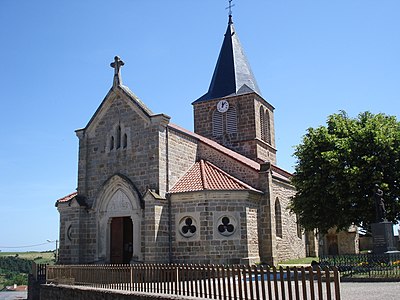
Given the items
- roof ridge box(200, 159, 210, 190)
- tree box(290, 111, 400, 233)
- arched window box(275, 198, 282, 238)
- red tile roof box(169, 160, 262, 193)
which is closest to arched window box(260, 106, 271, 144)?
arched window box(275, 198, 282, 238)

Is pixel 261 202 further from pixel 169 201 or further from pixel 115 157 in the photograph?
pixel 115 157

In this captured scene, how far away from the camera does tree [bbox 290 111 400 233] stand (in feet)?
65.2

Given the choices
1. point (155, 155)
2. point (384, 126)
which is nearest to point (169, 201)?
point (155, 155)

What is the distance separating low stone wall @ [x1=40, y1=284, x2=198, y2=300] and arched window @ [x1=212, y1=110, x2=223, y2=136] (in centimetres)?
1912

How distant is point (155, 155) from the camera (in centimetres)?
2203

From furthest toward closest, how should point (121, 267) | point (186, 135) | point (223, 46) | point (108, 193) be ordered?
point (223, 46), point (186, 135), point (108, 193), point (121, 267)

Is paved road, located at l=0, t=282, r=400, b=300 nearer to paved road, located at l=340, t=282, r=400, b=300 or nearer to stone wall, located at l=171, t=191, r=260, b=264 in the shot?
paved road, located at l=340, t=282, r=400, b=300

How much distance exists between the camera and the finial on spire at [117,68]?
24.6 meters

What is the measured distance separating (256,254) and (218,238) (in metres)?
2.75

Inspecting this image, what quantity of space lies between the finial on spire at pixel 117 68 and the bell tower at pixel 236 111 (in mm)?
11944

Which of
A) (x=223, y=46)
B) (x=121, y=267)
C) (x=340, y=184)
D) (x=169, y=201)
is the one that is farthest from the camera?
(x=223, y=46)

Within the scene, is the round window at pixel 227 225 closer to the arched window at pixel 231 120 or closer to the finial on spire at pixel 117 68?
the finial on spire at pixel 117 68

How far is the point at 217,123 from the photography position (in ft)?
115

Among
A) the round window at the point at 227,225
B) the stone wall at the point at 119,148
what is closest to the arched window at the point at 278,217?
the round window at the point at 227,225
